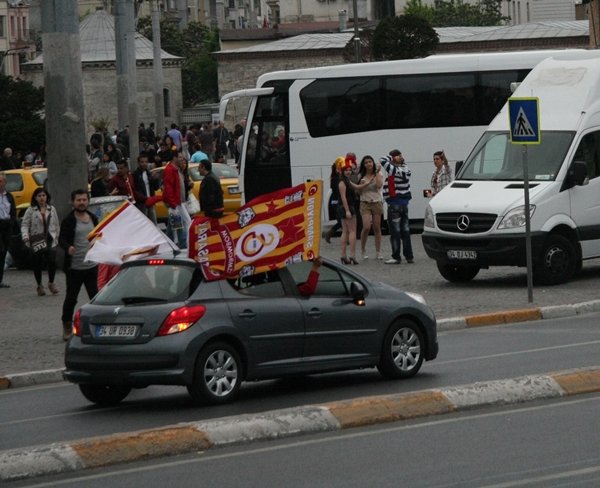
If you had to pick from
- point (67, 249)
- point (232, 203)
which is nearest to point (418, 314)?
point (67, 249)

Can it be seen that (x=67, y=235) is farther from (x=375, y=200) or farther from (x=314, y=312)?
(x=375, y=200)

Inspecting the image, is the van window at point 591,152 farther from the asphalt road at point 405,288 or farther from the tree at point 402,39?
the tree at point 402,39

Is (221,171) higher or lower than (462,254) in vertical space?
higher

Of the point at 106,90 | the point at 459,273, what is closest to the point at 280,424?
the point at 459,273

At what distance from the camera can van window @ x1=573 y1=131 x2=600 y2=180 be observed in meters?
25.2

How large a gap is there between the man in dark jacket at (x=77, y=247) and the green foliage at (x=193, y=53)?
108 metres

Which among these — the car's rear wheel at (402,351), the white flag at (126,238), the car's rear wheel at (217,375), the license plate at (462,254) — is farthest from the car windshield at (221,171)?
the car's rear wheel at (217,375)

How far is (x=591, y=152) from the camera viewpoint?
83.6 ft

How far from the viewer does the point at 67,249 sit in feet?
64.2

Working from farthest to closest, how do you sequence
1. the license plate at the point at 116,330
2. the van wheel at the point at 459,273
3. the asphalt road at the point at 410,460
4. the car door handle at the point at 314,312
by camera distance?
the van wheel at the point at 459,273 < the car door handle at the point at 314,312 < the license plate at the point at 116,330 < the asphalt road at the point at 410,460

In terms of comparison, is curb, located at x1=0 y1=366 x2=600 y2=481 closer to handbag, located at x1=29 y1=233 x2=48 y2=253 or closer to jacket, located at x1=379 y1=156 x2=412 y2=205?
handbag, located at x1=29 y1=233 x2=48 y2=253

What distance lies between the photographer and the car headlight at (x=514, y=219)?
24.3m

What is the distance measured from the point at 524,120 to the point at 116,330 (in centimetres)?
920

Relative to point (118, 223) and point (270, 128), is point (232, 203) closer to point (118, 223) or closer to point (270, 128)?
point (270, 128)
